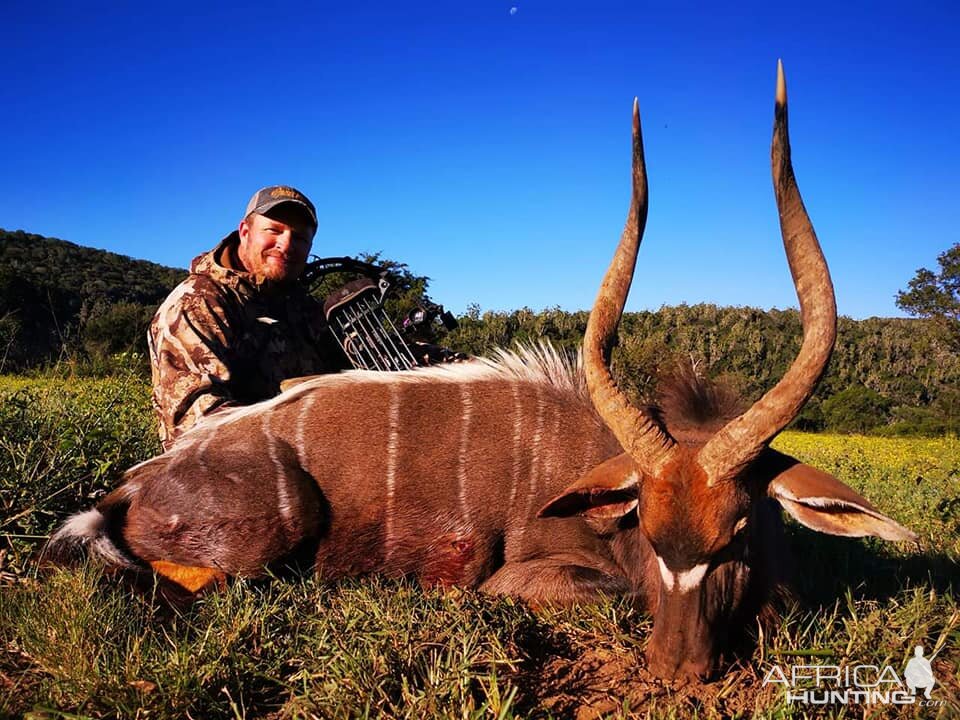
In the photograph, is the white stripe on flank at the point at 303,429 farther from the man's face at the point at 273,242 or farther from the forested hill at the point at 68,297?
the forested hill at the point at 68,297

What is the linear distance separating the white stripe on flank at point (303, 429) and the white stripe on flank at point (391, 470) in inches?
13.4

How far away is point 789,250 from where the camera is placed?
2.08 metres

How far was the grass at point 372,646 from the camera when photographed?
1.75 metres

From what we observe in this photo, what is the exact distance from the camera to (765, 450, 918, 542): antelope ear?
2.02 m

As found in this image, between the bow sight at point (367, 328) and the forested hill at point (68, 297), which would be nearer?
the bow sight at point (367, 328)

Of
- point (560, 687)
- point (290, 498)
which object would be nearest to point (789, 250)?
point (560, 687)

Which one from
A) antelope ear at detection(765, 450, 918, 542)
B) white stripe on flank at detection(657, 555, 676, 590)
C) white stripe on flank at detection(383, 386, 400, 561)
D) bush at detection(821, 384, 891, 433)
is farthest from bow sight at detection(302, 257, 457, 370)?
bush at detection(821, 384, 891, 433)

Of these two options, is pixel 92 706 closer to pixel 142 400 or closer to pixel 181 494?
pixel 181 494

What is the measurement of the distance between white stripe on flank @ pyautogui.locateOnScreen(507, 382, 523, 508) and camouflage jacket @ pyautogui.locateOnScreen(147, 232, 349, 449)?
1.29 m

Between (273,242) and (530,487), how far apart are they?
2.11 m

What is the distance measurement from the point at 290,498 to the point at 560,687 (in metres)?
1.26

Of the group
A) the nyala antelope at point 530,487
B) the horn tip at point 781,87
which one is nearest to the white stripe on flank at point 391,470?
the nyala antelope at point 530,487

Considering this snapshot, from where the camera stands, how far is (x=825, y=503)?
2080mm

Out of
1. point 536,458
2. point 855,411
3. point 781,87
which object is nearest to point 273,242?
point 536,458
